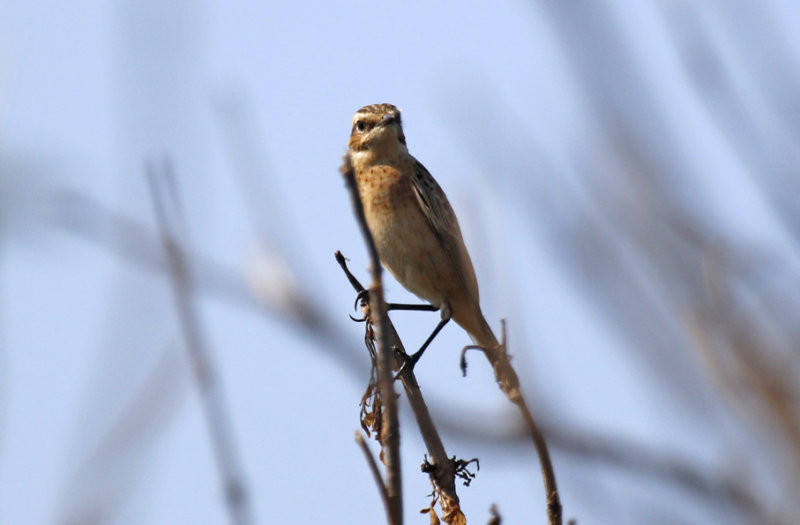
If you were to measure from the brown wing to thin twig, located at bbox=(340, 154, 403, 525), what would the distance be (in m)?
4.04

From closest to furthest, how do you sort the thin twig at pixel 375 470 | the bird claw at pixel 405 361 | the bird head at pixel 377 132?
the thin twig at pixel 375 470
the bird claw at pixel 405 361
the bird head at pixel 377 132

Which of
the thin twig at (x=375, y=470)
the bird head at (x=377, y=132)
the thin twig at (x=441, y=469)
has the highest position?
the bird head at (x=377, y=132)

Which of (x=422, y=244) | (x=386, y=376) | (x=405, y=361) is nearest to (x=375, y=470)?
(x=386, y=376)

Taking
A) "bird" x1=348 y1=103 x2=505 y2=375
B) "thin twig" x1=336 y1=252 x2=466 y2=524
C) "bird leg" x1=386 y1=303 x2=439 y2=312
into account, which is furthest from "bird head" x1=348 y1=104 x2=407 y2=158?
"thin twig" x1=336 y1=252 x2=466 y2=524

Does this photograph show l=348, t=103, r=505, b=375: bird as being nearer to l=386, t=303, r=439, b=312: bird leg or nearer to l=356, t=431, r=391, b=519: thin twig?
l=386, t=303, r=439, b=312: bird leg

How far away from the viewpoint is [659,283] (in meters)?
2.82

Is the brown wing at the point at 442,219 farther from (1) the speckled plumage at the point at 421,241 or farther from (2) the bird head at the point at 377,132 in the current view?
(2) the bird head at the point at 377,132

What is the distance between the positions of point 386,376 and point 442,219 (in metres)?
4.57

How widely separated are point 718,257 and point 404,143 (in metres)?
4.53

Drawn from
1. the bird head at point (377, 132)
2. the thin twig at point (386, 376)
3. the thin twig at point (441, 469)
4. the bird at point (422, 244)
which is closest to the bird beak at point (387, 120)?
the bird head at point (377, 132)

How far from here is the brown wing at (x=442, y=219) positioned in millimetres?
6488

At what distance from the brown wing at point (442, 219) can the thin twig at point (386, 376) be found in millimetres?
4038

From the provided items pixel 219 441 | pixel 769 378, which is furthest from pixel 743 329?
pixel 219 441

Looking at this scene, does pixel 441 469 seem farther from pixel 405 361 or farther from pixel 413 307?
pixel 413 307
